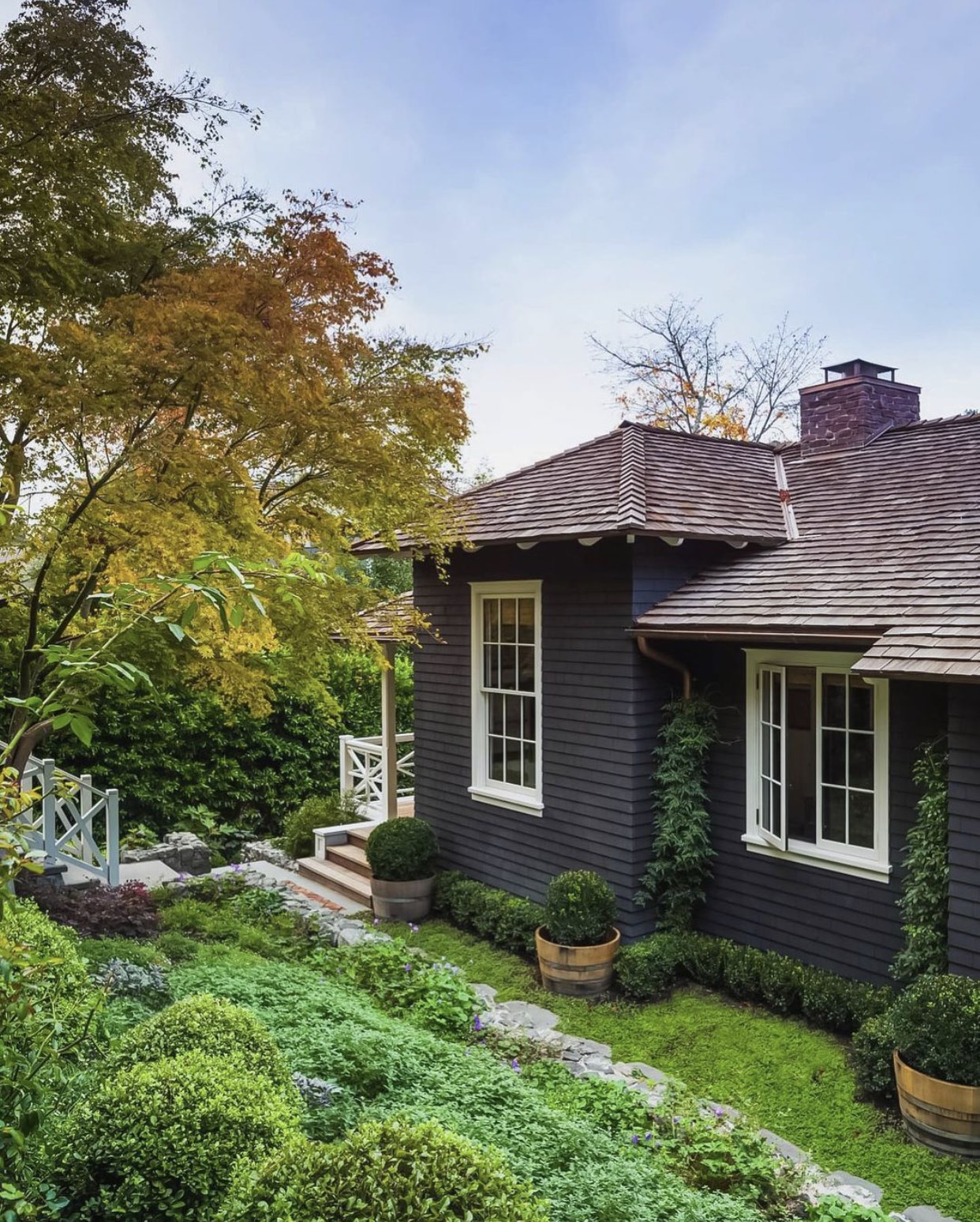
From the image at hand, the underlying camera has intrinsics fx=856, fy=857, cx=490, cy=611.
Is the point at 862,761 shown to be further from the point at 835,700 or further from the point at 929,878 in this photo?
the point at 929,878

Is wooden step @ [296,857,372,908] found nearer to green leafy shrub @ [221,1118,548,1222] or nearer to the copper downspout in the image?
the copper downspout

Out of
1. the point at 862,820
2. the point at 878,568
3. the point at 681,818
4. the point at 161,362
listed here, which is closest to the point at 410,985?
the point at 681,818

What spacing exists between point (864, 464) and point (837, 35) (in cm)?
497

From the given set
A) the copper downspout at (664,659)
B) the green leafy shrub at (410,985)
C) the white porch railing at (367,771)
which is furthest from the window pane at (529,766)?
the white porch railing at (367,771)

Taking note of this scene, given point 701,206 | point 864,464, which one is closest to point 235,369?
point 864,464

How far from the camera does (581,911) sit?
23.7 ft

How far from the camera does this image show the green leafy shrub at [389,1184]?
2.06 meters

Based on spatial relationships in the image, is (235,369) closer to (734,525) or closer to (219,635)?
(219,635)

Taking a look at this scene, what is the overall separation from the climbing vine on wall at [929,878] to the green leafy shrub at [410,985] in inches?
119

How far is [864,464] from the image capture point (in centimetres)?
908

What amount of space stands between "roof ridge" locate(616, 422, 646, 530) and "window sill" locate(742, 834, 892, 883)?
2.89 meters

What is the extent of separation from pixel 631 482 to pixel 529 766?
306 cm

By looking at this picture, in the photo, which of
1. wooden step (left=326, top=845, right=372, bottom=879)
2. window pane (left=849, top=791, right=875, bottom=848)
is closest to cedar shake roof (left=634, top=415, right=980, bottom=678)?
window pane (left=849, top=791, right=875, bottom=848)

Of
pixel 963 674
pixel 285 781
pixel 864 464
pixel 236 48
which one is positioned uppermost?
pixel 236 48
